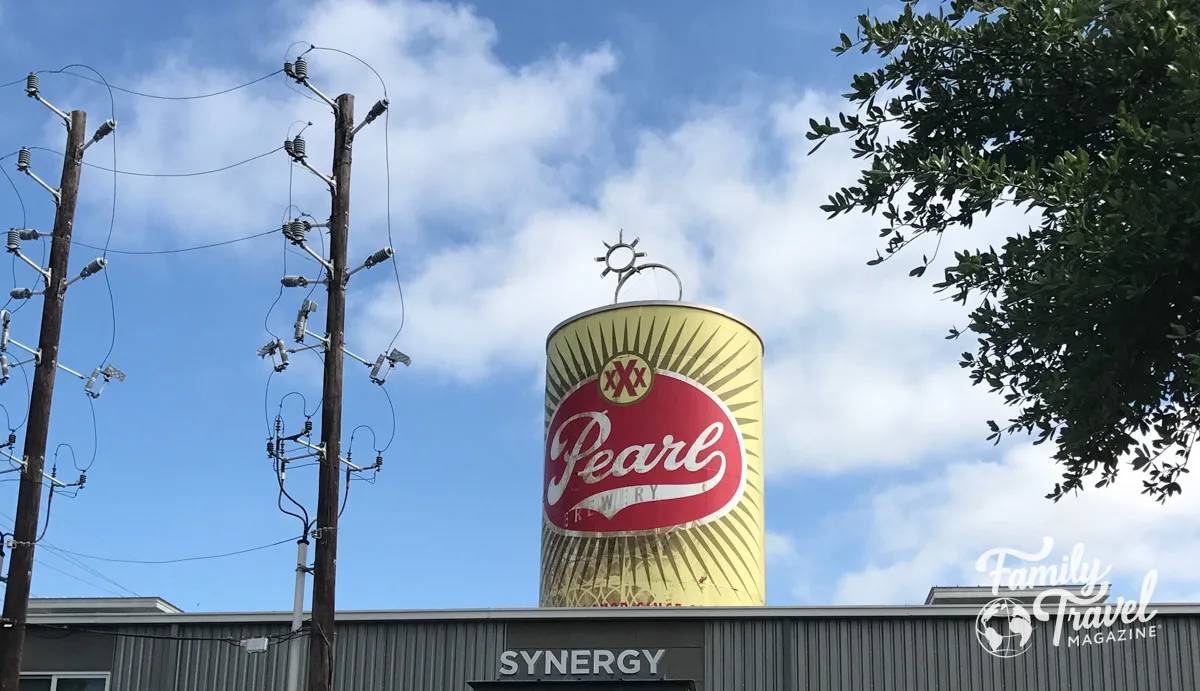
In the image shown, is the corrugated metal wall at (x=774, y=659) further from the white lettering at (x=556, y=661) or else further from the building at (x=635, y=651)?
the white lettering at (x=556, y=661)

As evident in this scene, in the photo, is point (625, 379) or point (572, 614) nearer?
point (572, 614)

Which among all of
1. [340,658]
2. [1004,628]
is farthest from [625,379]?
[1004,628]

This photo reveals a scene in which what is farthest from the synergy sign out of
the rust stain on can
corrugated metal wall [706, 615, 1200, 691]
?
the rust stain on can

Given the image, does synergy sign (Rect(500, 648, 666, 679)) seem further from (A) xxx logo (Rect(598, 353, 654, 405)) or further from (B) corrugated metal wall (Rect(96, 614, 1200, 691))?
(A) xxx logo (Rect(598, 353, 654, 405))

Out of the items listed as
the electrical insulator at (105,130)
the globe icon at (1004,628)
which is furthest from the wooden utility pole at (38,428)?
the globe icon at (1004,628)

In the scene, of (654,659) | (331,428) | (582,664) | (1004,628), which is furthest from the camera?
(582,664)

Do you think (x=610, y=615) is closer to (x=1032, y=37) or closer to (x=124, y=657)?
(x=124, y=657)

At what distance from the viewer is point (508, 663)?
20.3m

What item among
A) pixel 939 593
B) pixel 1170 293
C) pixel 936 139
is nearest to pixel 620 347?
pixel 939 593

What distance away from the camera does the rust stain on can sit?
21.7 meters

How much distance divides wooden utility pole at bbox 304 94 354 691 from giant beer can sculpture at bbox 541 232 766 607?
5356mm

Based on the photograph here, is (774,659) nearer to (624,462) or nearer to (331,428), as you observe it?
(624,462)

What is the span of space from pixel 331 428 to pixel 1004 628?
9973 mm

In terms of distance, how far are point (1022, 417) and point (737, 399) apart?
1213 centimetres
